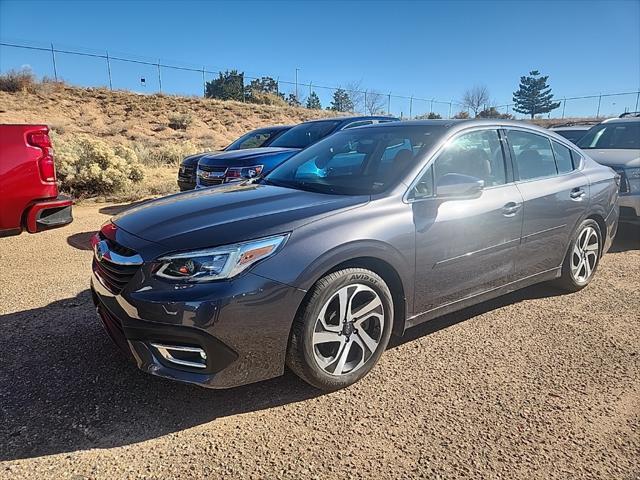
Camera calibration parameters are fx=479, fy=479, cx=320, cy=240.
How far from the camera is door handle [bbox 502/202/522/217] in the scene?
3.69 m

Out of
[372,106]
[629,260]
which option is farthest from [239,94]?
[629,260]

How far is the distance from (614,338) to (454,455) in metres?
2.11

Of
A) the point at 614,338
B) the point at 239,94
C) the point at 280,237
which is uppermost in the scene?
the point at 239,94

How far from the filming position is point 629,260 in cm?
580

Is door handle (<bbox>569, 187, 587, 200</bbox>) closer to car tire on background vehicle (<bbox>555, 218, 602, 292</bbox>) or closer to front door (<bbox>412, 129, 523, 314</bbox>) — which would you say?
car tire on background vehicle (<bbox>555, 218, 602, 292</bbox>)

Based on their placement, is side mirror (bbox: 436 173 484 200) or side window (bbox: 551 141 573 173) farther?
side window (bbox: 551 141 573 173)

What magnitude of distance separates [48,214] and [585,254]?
5084mm

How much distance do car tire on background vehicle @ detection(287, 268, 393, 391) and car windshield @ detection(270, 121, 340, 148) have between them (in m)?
5.85

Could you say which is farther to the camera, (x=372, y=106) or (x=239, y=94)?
(x=372, y=106)

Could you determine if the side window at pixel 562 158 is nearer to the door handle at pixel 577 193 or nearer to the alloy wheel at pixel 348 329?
the door handle at pixel 577 193

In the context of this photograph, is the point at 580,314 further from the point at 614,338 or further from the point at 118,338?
the point at 118,338

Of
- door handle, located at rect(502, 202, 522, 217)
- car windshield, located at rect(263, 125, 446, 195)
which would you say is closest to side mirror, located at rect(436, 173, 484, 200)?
car windshield, located at rect(263, 125, 446, 195)

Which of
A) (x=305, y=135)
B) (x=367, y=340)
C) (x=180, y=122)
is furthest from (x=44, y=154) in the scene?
(x=180, y=122)

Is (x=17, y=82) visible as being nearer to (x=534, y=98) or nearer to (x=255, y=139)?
(x=255, y=139)
